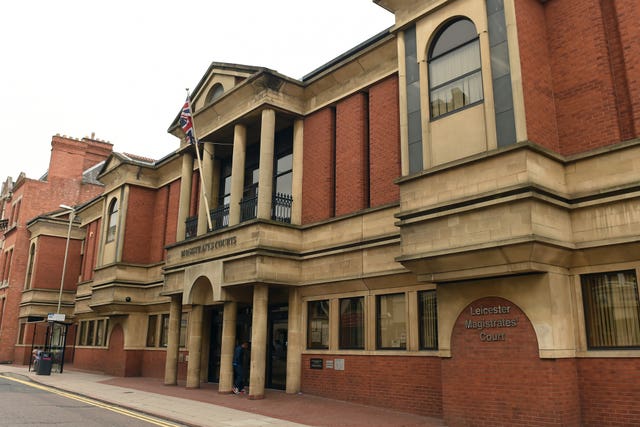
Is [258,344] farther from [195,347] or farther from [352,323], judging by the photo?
[195,347]

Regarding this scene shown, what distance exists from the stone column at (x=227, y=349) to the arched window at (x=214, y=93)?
27.3 ft

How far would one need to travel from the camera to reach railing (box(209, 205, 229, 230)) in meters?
20.6

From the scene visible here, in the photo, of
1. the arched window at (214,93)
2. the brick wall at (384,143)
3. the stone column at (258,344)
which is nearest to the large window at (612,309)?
the brick wall at (384,143)

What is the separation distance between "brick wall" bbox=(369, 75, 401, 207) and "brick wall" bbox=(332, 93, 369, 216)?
0.46 metres

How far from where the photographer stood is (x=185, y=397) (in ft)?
54.0

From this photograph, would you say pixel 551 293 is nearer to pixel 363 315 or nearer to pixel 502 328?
pixel 502 328

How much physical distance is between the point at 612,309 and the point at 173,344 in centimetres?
1641

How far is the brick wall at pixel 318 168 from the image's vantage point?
17297 millimetres

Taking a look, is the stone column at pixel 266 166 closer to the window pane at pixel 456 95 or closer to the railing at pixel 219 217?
the railing at pixel 219 217

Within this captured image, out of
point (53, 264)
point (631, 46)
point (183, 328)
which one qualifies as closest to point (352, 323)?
point (631, 46)

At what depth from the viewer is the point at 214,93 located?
70.1 feet

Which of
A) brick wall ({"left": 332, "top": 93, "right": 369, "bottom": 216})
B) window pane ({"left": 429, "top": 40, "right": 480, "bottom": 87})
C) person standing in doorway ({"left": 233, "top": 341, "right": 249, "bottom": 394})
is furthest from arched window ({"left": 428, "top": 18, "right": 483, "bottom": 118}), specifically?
person standing in doorway ({"left": 233, "top": 341, "right": 249, "bottom": 394})

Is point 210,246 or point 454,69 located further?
point 210,246

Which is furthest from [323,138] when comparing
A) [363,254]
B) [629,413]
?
[629,413]
